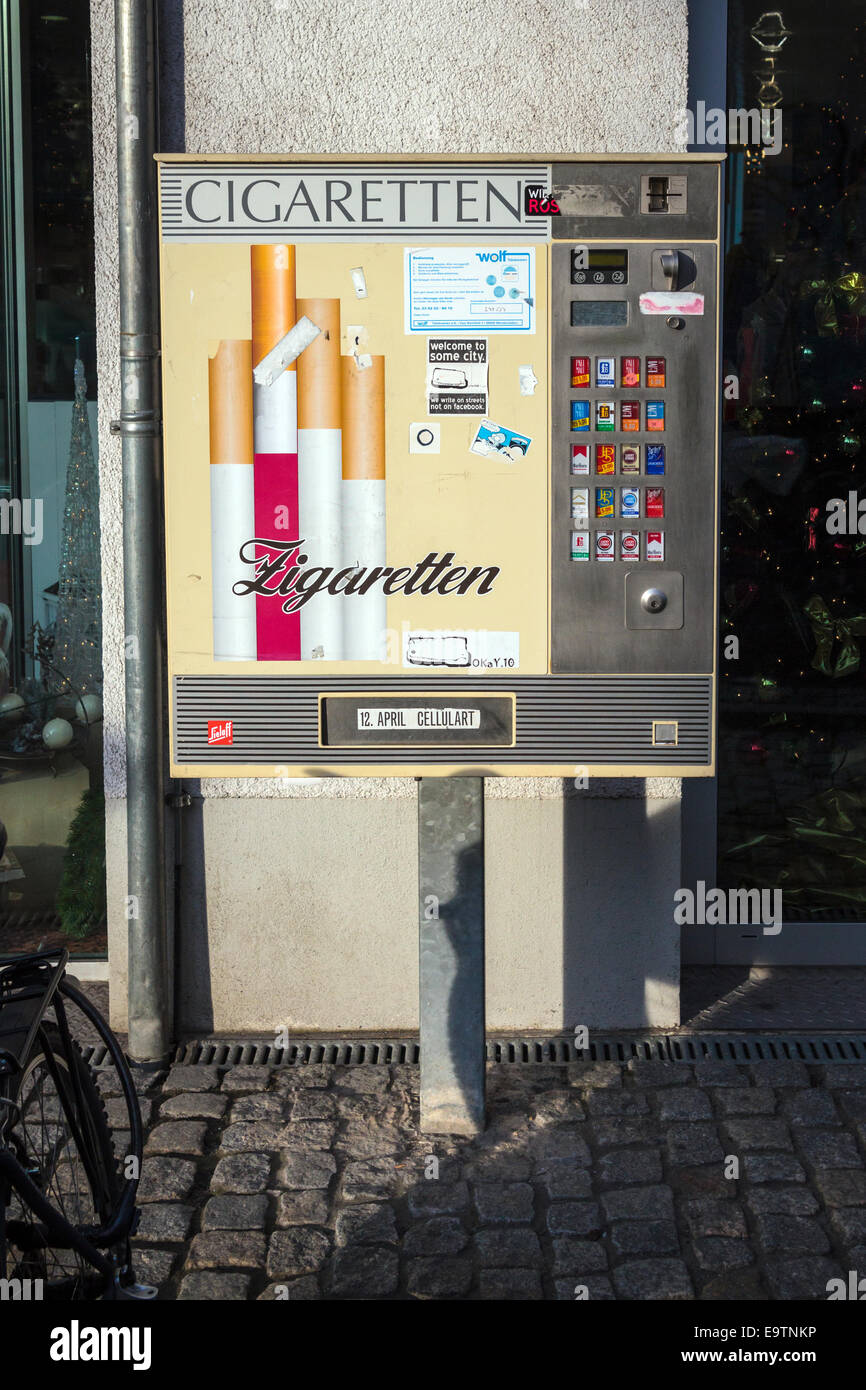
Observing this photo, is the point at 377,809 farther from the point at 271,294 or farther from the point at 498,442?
the point at 271,294

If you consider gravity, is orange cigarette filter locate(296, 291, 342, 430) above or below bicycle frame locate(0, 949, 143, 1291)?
above

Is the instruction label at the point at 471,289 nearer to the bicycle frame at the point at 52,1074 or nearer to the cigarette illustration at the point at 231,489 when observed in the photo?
the cigarette illustration at the point at 231,489

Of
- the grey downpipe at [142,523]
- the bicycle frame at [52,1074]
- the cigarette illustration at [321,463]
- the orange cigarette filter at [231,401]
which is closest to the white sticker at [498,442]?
the cigarette illustration at [321,463]

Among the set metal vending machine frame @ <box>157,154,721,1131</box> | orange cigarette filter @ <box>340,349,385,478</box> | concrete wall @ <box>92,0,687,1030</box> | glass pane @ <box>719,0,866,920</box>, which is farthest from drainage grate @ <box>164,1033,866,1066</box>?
orange cigarette filter @ <box>340,349,385,478</box>

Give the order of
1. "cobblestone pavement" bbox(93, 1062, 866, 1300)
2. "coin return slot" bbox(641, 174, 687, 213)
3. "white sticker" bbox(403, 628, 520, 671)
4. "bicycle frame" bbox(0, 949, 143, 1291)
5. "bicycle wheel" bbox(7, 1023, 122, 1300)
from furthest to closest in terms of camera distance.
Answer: "white sticker" bbox(403, 628, 520, 671) < "coin return slot" bbox(641, 174, 687, 213) < "cobblestone pavement" bbox(93, 1062, 866, 1300) < "bicycle wheel" bbox(7, 1023, 122, 1300) < "bicycle frame" bbox(0, 949, 143, 1291)

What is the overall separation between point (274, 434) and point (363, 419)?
23 cm

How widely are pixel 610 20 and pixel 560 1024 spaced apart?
3132 mm

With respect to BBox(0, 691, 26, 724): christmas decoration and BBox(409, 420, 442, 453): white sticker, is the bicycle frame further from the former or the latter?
BBox(0, 691, 26, 724): christmas decoration

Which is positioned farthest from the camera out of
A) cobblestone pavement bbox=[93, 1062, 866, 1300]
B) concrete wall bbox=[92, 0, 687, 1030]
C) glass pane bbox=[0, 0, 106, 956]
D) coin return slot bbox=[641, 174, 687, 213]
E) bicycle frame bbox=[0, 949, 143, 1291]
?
glass pane bbox=[0, 0, 106, 956]

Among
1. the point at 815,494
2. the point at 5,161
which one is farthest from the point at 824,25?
the point at 5,161

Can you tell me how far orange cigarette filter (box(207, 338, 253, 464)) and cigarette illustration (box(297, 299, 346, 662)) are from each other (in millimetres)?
127

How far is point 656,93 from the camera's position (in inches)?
167

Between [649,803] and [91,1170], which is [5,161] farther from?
[91,1170]
